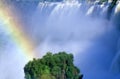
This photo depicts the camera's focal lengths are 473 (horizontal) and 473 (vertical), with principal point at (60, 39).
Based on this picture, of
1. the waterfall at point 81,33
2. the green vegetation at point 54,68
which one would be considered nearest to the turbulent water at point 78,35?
the waterfall at point 81,33

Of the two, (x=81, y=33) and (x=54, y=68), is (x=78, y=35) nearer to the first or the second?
(x=81, y=33)

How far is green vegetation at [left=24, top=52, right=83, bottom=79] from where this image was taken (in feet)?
98.4

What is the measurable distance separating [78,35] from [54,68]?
106ft

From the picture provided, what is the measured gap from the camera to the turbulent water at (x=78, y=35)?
4768cm

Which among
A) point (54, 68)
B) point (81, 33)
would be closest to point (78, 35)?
point (81, 33)

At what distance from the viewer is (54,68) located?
30.3 metres

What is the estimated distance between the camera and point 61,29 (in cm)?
6912

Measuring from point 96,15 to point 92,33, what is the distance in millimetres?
2440

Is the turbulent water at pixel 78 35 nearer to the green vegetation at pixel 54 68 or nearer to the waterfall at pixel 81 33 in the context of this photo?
the waterfall at pixel 81 33

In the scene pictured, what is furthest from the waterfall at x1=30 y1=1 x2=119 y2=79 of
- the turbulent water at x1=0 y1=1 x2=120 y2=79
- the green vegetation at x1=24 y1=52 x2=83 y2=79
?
the green vegetation at x1=24 y1=52 x2=83 y2=79

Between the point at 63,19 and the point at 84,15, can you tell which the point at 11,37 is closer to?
the point at 63,19

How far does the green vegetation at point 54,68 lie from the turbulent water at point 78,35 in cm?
1172

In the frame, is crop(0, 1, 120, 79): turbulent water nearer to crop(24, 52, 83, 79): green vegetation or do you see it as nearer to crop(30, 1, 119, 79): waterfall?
crop(30, 1, 119, 79): waterfall

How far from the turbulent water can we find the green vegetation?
1172 cm
